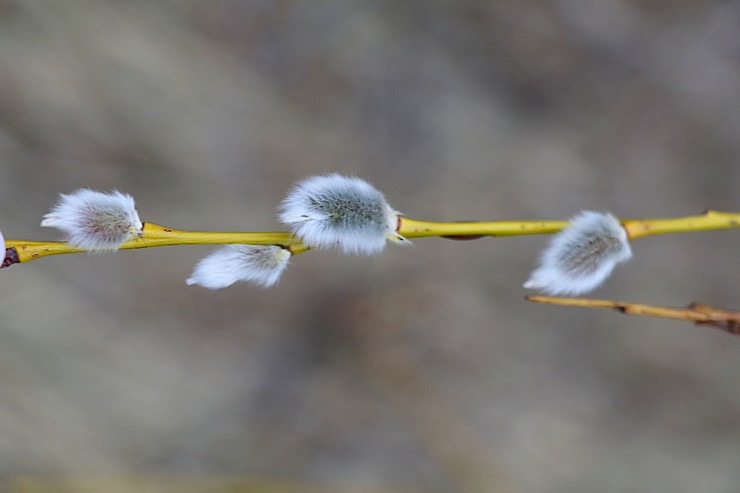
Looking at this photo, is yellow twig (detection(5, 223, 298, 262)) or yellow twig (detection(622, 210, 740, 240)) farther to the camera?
yellow twig (detection(622, 210, 740, 240))

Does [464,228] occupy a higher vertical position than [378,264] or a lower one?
lower

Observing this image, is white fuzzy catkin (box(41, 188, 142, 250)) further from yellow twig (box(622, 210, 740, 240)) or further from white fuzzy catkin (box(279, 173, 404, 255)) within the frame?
yellow twig (box(622, 210, 740, 240))

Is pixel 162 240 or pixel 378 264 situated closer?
pixel 162 240

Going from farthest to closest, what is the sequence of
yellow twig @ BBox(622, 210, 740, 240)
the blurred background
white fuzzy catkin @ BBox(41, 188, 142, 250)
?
the blurred background → yellow twig @ BBox(622, 210, 740, 240) → white fuzzy catkin @ BBox(41, 188, 142, 250)

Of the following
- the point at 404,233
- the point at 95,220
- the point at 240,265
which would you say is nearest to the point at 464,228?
the point at 404,233

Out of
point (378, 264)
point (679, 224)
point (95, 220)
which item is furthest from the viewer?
point (378, 264)

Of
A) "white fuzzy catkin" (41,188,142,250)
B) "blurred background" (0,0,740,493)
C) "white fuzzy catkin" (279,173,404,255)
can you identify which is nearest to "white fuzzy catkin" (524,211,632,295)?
"white fuzzy catkin" (279,173,404,255)

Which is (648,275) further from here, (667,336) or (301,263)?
(301,263)

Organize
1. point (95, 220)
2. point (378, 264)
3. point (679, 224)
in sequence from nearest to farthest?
point (95, 220) → point (679, 224) → point (378, 264)

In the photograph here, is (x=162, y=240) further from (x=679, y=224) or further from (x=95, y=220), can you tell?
(x=679, y=224)
